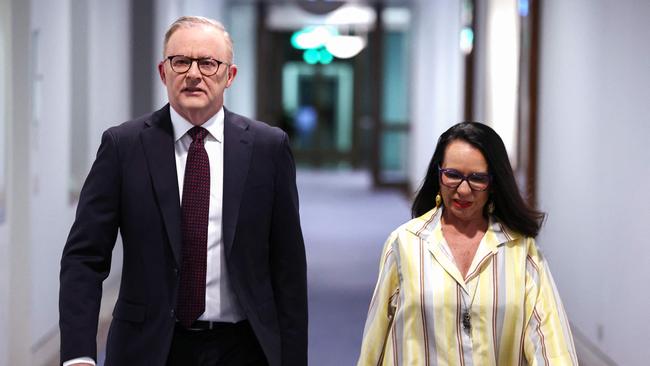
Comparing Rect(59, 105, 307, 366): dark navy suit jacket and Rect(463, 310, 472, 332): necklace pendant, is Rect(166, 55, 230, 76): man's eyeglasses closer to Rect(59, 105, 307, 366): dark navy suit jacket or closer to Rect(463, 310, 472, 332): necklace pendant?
Rect(59, 105, 307, 366): dark navy suit jacket

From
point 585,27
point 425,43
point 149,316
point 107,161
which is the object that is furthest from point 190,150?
point 425,43

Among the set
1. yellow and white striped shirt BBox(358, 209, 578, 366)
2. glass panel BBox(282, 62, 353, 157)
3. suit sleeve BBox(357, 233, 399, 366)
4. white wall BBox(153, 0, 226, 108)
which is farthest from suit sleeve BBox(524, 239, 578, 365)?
glass panel BBox(282, 62, 353, 157)

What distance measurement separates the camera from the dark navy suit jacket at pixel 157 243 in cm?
257

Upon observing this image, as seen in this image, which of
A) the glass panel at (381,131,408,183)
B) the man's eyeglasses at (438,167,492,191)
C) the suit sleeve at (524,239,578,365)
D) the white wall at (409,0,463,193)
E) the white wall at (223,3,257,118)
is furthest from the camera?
the white wall at (223,3,257,118)

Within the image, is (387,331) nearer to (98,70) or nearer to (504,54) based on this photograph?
(98,70)

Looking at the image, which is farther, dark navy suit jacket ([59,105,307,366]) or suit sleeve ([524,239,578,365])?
suit sleeve ([524,239,578,365])

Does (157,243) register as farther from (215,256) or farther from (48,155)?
(48,155)

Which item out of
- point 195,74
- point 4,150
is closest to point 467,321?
point 195,74

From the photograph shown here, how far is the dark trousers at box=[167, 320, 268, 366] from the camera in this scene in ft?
8.54

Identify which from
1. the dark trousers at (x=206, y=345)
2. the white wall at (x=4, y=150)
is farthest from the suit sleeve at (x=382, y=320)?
the white wall at (x=4, y=150)

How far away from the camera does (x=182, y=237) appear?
8.48ft

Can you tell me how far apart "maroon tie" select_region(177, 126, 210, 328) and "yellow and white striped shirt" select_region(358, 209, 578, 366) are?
1.94ft

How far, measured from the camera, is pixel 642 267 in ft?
16.6

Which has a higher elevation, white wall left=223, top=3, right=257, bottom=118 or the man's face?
white wall left=223, top=3, right=257, bottom=118
